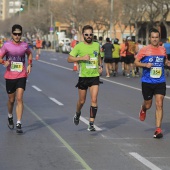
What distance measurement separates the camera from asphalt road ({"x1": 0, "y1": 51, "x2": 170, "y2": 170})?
8.71 m

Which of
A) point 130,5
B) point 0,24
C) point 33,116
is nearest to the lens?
point 33,116

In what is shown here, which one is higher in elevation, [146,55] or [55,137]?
[146,55]

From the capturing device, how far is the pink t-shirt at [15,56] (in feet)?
37.2

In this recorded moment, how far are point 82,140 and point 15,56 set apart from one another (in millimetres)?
2016

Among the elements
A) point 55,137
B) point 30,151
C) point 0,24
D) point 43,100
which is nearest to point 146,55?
point 55,137

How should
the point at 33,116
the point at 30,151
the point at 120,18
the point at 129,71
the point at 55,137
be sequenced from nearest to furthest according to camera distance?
1. the point at 30,151
2. the point at 55,137
3. the point at 33,116
4. the point at 129,71
5. the point at 120,18

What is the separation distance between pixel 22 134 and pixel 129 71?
18642 millimetres

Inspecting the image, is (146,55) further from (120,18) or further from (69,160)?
(120,18)

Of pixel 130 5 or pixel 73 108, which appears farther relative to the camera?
pixel 130 5

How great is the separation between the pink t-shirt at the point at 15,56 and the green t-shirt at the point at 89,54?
899 mm

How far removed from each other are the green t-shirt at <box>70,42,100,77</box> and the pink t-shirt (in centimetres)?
90

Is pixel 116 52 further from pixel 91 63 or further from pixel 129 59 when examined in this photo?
pixel 91 63

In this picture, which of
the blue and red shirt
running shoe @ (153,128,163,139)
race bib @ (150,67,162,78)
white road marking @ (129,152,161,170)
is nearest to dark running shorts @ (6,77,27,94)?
the blue and red shirt

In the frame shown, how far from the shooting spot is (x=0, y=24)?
192 m
